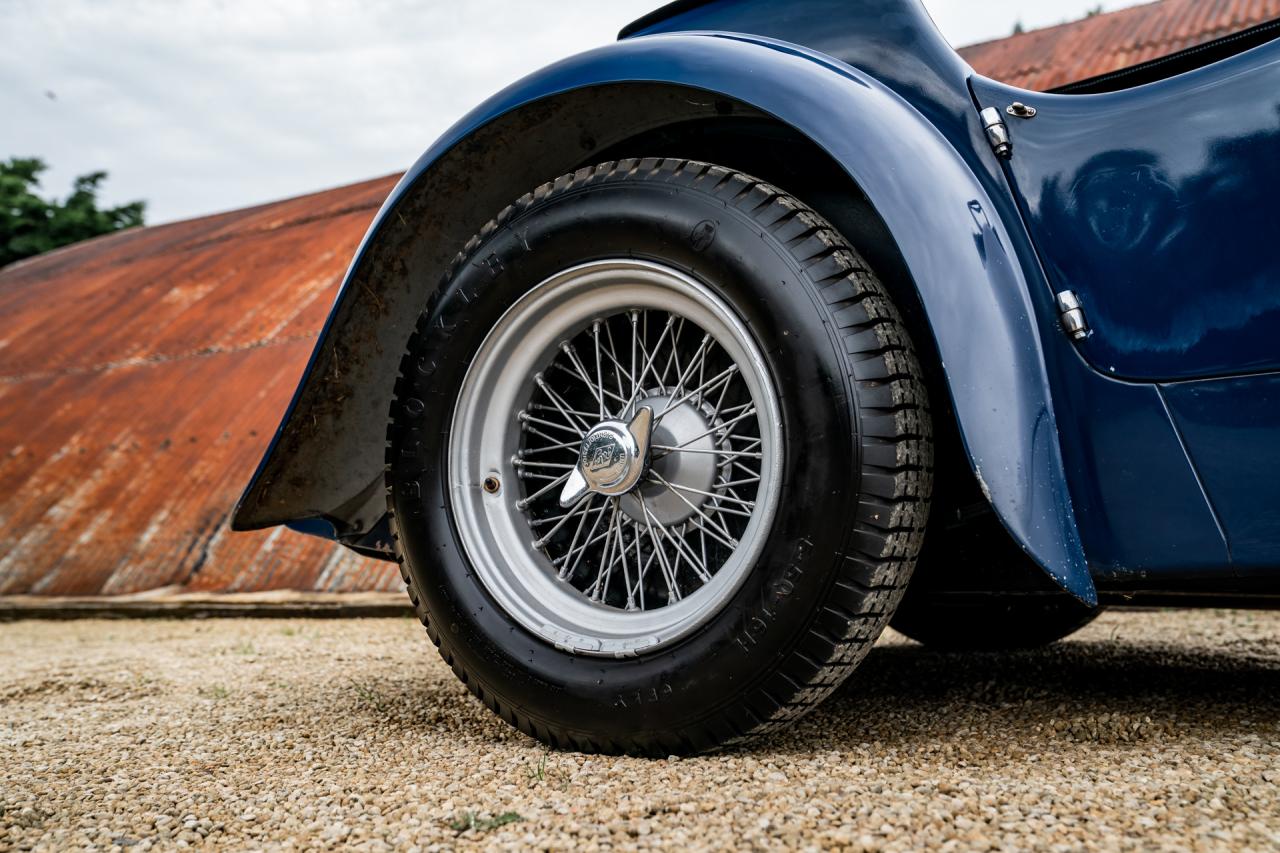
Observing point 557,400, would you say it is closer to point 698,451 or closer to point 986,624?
point 698,451

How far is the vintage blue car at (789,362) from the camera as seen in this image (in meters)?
1.39

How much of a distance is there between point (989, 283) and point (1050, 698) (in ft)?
3.22

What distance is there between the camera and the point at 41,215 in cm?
1578

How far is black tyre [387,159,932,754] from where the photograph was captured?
56.2 inches

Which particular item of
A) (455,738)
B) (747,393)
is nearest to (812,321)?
(747,393)

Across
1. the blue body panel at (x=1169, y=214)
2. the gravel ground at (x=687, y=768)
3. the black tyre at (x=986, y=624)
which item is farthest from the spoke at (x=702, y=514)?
the black tyre at (x=986, y=624)

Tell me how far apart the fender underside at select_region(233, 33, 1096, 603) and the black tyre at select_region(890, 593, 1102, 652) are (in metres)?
1.19

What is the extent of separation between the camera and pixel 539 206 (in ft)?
5.84

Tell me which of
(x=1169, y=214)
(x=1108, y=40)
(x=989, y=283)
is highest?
(x=1108, y=40)

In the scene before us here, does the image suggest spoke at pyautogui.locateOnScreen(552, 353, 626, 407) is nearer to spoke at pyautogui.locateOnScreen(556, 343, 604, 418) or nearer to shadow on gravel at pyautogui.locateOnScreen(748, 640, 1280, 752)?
spoke at pyautogui.locateOnScreen(556, 343, 604, 418)

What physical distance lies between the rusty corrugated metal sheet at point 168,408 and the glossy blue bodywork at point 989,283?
2976 mm

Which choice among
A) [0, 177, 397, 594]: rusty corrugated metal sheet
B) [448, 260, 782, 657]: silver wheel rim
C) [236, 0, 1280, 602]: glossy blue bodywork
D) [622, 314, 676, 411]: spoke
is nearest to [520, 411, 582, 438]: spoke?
[448, 260, 782, 657]: silver wheel rim

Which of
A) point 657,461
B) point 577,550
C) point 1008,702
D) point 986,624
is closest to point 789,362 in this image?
point 657,461

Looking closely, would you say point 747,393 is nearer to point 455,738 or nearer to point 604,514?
point 604,514
